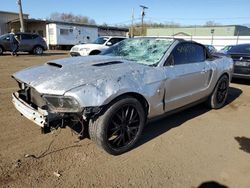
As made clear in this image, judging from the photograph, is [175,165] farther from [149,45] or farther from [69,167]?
[149,45]

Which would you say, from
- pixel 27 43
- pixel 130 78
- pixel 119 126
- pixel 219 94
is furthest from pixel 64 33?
pixel 119 126

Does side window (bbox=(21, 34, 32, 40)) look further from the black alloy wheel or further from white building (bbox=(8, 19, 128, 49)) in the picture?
the black alloy wheel

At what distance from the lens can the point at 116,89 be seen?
323cm

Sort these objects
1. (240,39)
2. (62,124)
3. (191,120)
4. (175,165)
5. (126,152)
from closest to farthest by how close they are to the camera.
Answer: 1. (62,124)
2. (175,165)
3. (126,152)
4. (191,120)
5. (240,39)

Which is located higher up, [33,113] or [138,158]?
[33,113]

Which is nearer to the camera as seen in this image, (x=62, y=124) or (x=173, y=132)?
(x=62, y=124)

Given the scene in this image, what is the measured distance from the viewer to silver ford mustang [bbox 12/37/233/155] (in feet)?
10.1

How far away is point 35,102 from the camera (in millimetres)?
3436

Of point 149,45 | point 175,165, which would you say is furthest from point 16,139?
point 149,45

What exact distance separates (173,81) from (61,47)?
89.1 ft

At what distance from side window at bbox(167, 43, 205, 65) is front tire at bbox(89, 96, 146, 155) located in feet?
3.60

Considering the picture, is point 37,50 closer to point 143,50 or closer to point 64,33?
point 64,33

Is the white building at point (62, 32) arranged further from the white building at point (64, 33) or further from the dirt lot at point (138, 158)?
the dirt lot at point (138, 158)

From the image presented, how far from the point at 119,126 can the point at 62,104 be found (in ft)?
2.85
